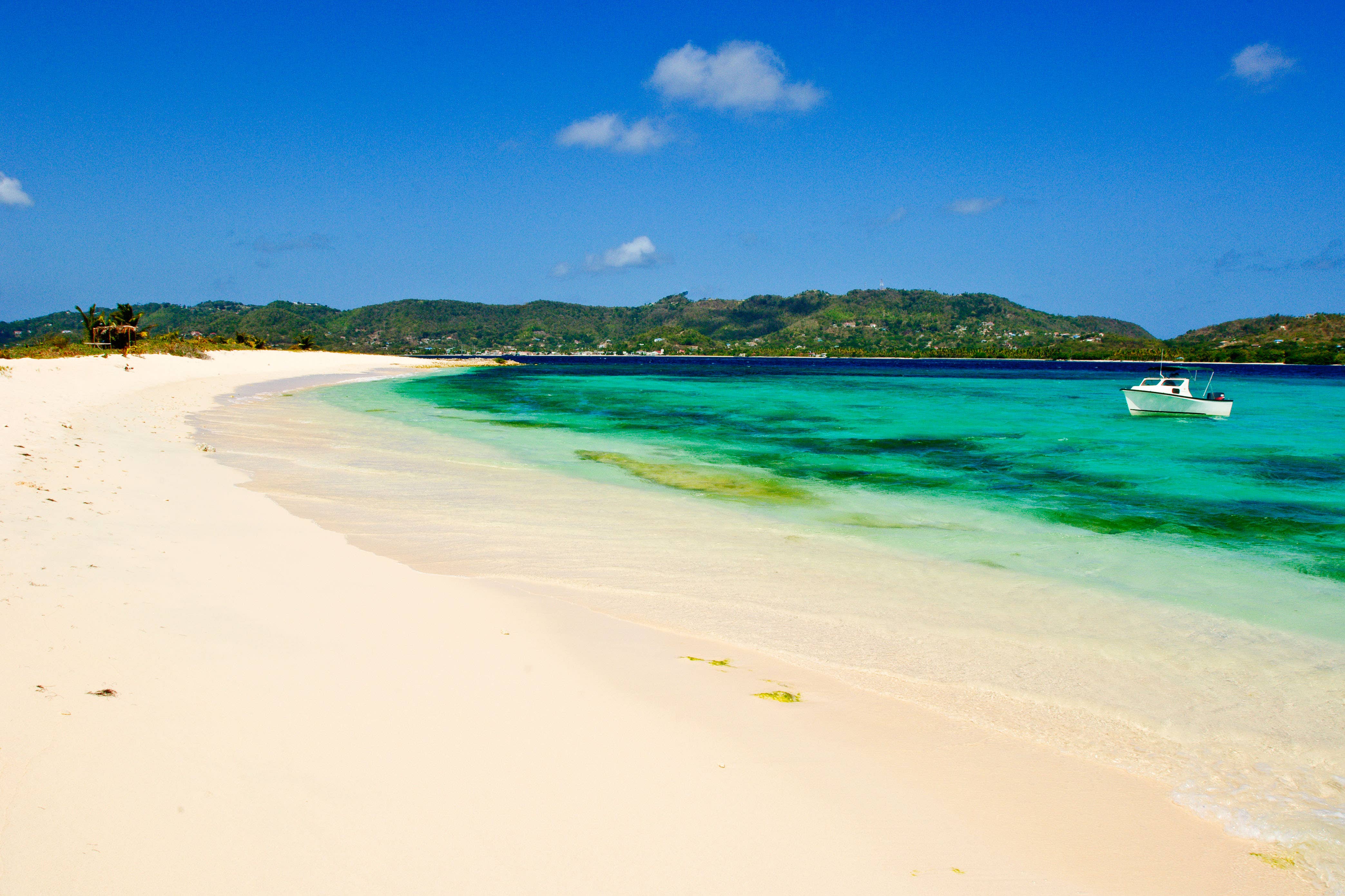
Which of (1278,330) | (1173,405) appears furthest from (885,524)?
(1278,330)

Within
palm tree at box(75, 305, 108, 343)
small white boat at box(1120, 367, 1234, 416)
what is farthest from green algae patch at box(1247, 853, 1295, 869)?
palm tree at box(75, 305, 108, 343)

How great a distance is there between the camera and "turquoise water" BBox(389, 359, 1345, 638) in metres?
8.72

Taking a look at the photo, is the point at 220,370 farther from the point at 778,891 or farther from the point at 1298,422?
the point at 1298,422

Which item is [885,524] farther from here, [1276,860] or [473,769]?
[473,769]

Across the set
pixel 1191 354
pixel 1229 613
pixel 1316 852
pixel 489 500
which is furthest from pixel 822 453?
pixel 1191 354

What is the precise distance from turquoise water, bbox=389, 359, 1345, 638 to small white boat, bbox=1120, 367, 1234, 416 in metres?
0.55

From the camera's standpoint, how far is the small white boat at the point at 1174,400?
31.0m

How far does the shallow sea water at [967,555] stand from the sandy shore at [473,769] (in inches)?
28.8

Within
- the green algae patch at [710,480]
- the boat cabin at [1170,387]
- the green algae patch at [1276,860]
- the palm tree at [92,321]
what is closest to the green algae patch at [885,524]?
the green algae patch at [710,480]

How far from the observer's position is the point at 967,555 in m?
8.79

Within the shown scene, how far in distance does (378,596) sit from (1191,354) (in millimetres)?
173091

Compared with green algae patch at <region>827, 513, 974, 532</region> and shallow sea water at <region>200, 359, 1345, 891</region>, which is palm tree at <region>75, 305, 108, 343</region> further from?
green algae patch at <region>827, 513, 974, 532</region>

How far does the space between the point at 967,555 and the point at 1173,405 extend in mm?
29876

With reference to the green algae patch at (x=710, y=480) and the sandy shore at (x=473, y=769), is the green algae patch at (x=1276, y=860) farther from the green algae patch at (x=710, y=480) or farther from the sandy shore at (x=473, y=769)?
the green algae patch at (x=710, y=480)
